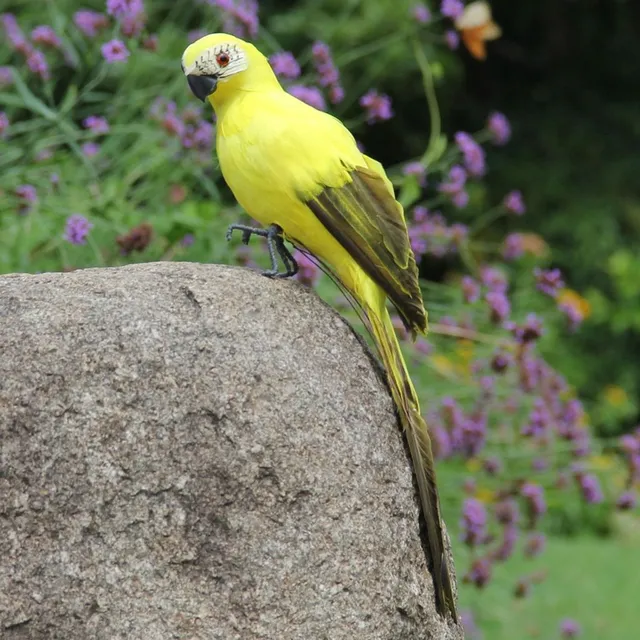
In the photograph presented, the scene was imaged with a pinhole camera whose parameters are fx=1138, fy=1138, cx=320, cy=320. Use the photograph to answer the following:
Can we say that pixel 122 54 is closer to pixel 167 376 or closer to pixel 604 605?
pixel 167 376

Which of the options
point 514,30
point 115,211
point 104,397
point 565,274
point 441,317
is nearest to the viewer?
point 104,397

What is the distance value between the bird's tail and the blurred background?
858mm

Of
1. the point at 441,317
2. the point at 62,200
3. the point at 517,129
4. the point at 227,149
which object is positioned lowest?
the point at 517,129

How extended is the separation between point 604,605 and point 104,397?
421cm

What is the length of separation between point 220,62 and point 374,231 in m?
0.47

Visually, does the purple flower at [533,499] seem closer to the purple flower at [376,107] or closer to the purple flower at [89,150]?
the purple flower at [376,107]

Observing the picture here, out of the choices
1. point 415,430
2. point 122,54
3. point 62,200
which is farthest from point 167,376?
point 62,200

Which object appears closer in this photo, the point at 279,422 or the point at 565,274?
the point at 279,422

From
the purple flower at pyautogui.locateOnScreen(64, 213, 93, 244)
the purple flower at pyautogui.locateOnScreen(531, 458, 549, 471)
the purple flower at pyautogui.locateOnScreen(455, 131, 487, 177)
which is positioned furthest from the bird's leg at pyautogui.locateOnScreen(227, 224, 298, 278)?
the purple flower at pyautogui.locateOnScreen(531, 458, 549, 471)

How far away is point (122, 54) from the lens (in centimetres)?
305

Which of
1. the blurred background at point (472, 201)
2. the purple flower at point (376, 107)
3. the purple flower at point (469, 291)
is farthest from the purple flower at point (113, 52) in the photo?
the purple flower at point (469, 291)

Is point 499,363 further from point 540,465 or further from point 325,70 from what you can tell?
point 325,70

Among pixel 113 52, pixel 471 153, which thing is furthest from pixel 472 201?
pixel 113 52

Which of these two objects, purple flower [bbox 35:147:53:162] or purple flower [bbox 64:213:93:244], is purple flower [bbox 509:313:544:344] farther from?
purple flower [bbox 35:147:53:162]
